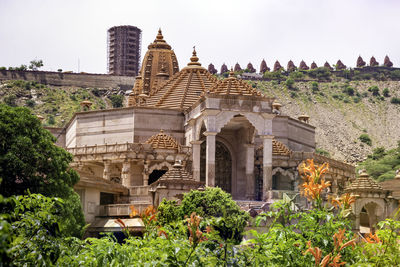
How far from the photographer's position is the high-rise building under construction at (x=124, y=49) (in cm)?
13188

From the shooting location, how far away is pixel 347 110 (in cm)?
13362

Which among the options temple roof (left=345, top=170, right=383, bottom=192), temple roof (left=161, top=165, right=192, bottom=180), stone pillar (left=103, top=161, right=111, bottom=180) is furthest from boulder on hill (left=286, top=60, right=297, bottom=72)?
temple roof (left=161, top=165, right=192, bottom=180)

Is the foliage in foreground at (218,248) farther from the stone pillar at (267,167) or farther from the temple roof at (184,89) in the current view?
the temple roof at (184,89)

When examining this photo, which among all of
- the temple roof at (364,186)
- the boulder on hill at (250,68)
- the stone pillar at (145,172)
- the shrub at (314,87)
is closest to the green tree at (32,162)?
the stone pillar at (145,172)

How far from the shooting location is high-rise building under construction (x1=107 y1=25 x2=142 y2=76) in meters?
132

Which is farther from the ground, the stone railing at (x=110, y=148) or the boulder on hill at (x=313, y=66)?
the boulder on hill at (x=313, y=66)

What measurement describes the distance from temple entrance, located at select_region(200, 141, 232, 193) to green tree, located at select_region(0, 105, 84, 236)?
55.7 ft

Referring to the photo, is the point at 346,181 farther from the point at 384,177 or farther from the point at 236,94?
the point at 384,177

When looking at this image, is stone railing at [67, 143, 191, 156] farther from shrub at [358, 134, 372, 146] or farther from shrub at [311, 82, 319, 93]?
shrub at [311, 82, 319, 93]

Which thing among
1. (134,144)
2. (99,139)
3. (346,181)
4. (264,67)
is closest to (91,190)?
(134,144)

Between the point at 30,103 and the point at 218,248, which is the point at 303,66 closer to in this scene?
the point at 30,103

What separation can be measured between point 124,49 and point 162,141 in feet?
292

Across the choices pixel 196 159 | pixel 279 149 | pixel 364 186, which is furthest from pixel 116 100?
pixel 364 186

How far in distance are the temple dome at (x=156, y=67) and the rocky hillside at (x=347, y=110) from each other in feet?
190
